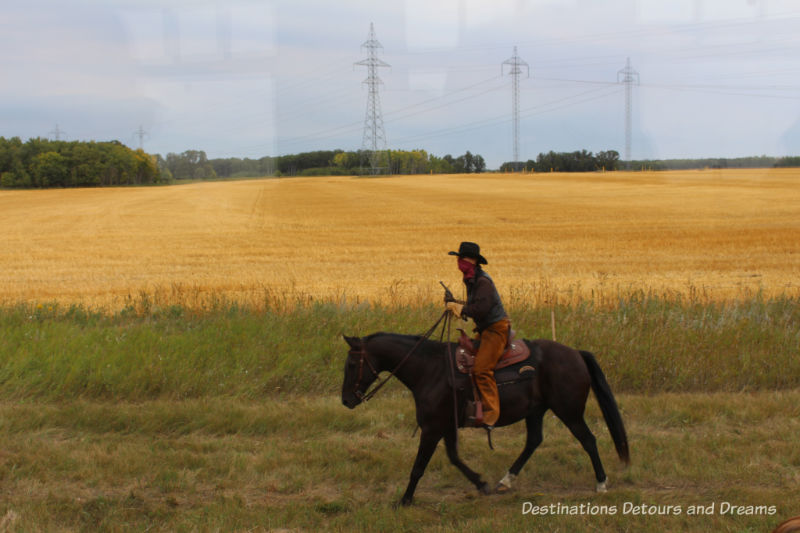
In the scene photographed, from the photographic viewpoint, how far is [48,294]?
16453 mm

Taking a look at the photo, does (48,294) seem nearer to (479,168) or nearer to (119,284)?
(119,284)

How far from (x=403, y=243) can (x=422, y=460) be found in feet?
71.0

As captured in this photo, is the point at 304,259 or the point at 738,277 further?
the point at 304,259

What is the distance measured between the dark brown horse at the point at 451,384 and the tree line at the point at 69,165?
7334 centimetres

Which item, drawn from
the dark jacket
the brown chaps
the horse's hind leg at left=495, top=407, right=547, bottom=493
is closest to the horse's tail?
the horse's hind leg at left=495, top=407, right=547, bottom=493

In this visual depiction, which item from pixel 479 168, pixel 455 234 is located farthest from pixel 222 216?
pixel 479 168

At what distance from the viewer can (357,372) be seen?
5406 millimetres

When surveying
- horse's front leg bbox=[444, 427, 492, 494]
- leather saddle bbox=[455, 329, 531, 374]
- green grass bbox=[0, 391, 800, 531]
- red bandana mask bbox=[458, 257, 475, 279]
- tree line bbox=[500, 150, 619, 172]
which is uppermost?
tree line bbox=[500, 150, 619, 172]

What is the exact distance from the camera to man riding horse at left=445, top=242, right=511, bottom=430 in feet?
17.3

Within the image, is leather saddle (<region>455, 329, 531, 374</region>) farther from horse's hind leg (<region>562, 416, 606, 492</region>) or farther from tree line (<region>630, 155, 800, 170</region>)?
tree line (<region>630, 155, 800, 170</region>)

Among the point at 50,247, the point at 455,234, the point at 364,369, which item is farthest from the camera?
the point at 455,234

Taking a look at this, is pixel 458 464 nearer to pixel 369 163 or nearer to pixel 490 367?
pixel 490 367

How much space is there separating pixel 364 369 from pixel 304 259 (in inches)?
697

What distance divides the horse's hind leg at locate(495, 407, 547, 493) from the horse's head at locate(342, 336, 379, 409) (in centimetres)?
154
